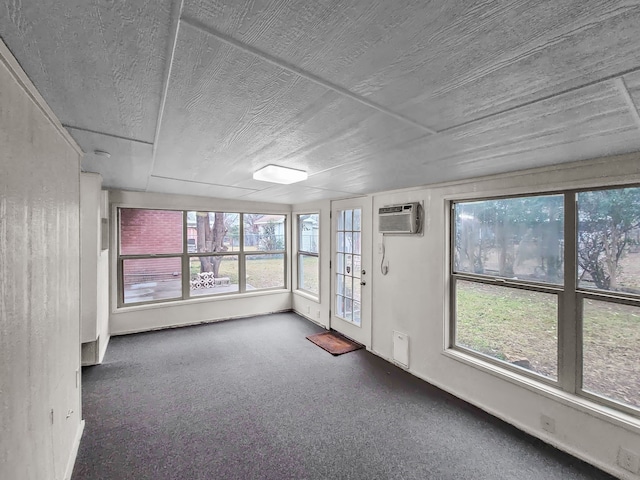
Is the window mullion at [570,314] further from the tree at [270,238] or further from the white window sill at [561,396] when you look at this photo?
the tree at [270,238]

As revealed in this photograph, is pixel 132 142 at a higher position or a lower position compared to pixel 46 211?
higher

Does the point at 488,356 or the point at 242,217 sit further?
the point at 242,217

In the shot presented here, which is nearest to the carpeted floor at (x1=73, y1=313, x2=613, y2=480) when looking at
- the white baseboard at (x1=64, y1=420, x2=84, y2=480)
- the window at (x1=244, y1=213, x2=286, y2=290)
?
the white baseboard at (x1=64, y1=420, x2=84, y2=480)

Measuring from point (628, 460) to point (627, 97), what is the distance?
2243 millimetres

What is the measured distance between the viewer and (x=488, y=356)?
8.47ft

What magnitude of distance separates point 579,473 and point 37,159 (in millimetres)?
3632

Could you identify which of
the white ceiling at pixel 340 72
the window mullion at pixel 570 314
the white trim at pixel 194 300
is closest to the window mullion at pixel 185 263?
the white trim at pixel 194 300

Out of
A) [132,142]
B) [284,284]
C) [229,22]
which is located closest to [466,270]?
[229,22]

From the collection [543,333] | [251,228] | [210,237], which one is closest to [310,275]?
[251,228]

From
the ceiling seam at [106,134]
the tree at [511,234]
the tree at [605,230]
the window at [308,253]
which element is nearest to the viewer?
the ceiling seam at [106,134]

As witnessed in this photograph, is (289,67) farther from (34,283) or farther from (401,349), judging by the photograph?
(401,349)

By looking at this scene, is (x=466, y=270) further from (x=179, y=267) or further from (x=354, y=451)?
(x=179, y=267)

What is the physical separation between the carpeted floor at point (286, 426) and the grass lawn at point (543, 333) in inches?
22.6

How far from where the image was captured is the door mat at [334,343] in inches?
148
